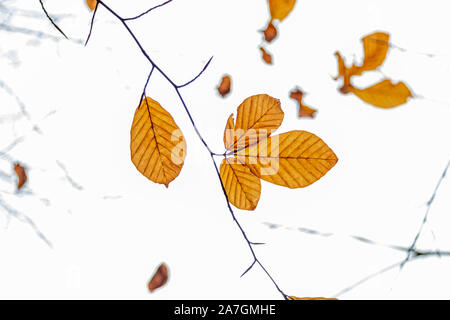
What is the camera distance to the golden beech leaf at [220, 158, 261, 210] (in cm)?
36

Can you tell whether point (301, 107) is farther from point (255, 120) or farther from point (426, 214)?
point (426, 214)

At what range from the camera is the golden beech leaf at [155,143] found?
1.14ft

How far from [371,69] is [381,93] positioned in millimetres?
33

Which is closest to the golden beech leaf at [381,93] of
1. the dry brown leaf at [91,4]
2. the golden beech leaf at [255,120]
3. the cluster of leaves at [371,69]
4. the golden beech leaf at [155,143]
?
the cluster of leaves at [371,69]

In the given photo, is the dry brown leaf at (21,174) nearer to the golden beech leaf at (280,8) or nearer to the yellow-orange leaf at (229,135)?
the yellow-orange leaf at (229,135)

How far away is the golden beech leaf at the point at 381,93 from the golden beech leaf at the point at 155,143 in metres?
0.23

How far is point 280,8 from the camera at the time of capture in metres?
0.39

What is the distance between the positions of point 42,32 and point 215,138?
0.25 m

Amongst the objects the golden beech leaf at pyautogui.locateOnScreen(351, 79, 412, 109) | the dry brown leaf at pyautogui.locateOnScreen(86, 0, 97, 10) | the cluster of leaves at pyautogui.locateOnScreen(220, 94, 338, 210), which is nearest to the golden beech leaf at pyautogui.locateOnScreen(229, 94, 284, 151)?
the cluster of leaves at pyautogui.locateOnScreen(220, 94, 338, 210)

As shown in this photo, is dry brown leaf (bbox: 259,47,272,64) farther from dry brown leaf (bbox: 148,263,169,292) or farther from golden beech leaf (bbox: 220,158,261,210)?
dry brown leaf (bbox: 148,263,169,292)

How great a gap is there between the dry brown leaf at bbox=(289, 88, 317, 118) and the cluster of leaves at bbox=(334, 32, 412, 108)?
4cm

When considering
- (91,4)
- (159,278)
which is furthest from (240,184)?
(91,4)
